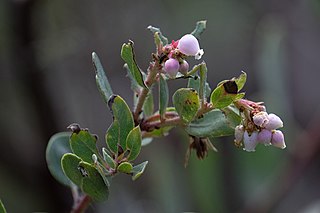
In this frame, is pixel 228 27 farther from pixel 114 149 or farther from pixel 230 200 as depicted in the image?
pixel 114 149

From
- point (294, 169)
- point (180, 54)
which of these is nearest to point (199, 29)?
point (180, 54)

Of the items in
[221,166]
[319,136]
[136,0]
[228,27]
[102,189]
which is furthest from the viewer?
[228,27]

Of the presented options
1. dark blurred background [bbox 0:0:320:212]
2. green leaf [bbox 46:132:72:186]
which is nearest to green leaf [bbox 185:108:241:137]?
green leaf [bbox 46:132:72:186]

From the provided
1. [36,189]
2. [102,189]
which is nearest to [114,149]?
[102,189]

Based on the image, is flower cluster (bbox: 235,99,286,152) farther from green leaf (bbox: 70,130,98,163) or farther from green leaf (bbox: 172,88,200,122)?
green leaf (bbox: 70,130,98,163)

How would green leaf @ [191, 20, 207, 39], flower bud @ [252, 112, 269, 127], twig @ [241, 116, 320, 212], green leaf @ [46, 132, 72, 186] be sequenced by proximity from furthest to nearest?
twig @ [241, 116, 320, 212]
green leaf @ [46, 132, 72, 186]
green leaf @ [191, 20, 207, 39]
flower bud @ [252, 112, 269, 127]
